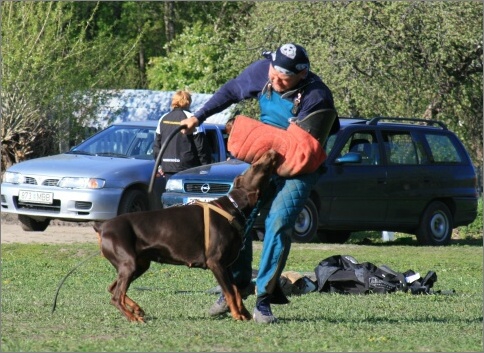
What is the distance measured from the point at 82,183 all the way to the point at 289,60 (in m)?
8.62

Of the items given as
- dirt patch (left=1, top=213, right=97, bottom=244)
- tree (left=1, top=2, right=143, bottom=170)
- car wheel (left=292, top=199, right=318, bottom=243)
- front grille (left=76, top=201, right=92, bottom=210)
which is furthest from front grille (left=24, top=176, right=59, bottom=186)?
tree (left=1, top=2, right=143, bottom=170)

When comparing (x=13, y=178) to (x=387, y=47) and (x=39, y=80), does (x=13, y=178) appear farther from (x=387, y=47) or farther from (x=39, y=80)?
(x=387, y=47)

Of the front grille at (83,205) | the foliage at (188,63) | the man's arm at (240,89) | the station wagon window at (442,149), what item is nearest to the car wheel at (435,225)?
the station wagon window at (442,149)

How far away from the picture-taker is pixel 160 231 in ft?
25.6

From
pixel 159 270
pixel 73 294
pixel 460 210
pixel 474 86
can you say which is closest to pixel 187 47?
pixel 474 86

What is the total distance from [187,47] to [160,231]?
28960mm

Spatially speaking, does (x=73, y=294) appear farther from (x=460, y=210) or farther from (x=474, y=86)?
(x=474, y=86)

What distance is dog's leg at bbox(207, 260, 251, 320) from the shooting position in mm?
7738

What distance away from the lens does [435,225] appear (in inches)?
706

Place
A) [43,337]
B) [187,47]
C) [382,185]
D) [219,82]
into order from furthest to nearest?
[187,47] → [219,82] → [382,185] → [43,337]

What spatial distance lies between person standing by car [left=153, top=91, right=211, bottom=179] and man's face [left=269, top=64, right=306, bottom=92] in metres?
6.34

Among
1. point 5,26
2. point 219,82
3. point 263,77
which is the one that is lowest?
point 219,82

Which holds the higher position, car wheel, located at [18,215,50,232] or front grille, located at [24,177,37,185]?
front grille, located at [24,177,37,185]

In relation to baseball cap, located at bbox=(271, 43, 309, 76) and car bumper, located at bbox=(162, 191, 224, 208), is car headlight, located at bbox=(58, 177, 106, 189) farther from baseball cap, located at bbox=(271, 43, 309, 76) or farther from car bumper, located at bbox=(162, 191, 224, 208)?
baseball cap, located at bbox=(271, 43, 309, 76)
